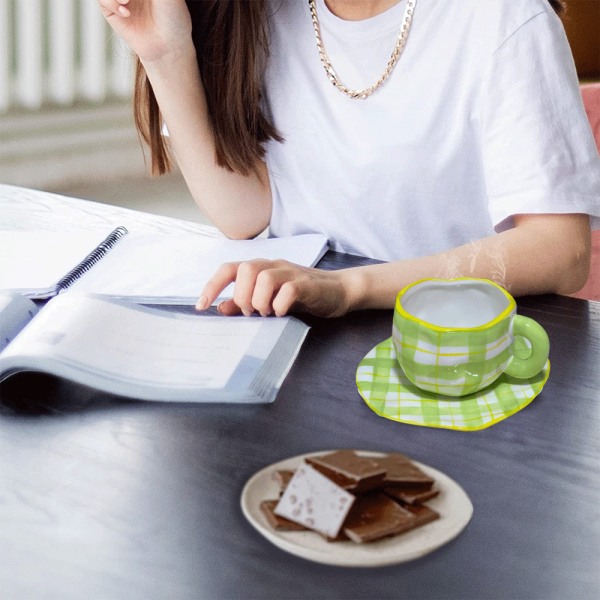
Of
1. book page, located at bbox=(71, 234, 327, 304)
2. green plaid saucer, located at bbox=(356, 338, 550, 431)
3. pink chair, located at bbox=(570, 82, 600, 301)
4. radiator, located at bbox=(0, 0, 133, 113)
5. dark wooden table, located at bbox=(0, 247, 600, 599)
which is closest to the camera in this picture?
dark wooden table, located at bbox=(0, 247, 600, 599)

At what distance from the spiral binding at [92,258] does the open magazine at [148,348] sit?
99mm

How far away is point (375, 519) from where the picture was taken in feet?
1.94

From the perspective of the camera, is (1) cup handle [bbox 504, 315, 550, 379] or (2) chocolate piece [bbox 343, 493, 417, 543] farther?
(1) cup handle [bbox 504, 315, 550, 379]

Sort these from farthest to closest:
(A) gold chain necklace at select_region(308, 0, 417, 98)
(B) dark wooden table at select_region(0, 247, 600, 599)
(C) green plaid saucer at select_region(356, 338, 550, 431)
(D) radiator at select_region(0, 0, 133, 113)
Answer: (D) radiator at select_region(0, 0, 133, 113) → (A) gold chain necklace at select_region(308, 0, 417, 98) → (C) green plaid saucer at select_region(356, 338, 550, 431) → (B) dark wooden table at select_region(0, 247, 600, 599)

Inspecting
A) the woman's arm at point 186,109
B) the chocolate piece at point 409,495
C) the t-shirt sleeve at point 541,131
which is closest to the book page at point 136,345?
the chocolate piece at point 409,495

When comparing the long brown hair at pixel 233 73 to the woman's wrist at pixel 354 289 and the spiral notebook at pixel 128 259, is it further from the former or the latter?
the woman's wrist at pixel 354 289

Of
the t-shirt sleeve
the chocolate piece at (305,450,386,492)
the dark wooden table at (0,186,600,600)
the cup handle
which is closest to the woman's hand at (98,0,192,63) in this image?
the t-shirt sleeve

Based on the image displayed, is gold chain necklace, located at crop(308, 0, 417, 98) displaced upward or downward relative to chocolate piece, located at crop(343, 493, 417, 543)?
upward

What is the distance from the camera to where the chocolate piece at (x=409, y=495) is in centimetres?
61

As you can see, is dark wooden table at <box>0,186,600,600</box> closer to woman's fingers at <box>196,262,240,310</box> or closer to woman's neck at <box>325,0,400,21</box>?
woman's fingers at <box>196,262,240,310</box>

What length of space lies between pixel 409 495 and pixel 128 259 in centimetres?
62

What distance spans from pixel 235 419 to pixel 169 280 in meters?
0.34

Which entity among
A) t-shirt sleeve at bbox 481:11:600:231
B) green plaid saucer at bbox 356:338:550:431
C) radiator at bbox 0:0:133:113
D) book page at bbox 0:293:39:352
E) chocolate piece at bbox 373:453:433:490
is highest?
t-shirt sleeve at bbox 481:11:600:231

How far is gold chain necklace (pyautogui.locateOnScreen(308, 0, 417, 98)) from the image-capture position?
1217 millimetres
